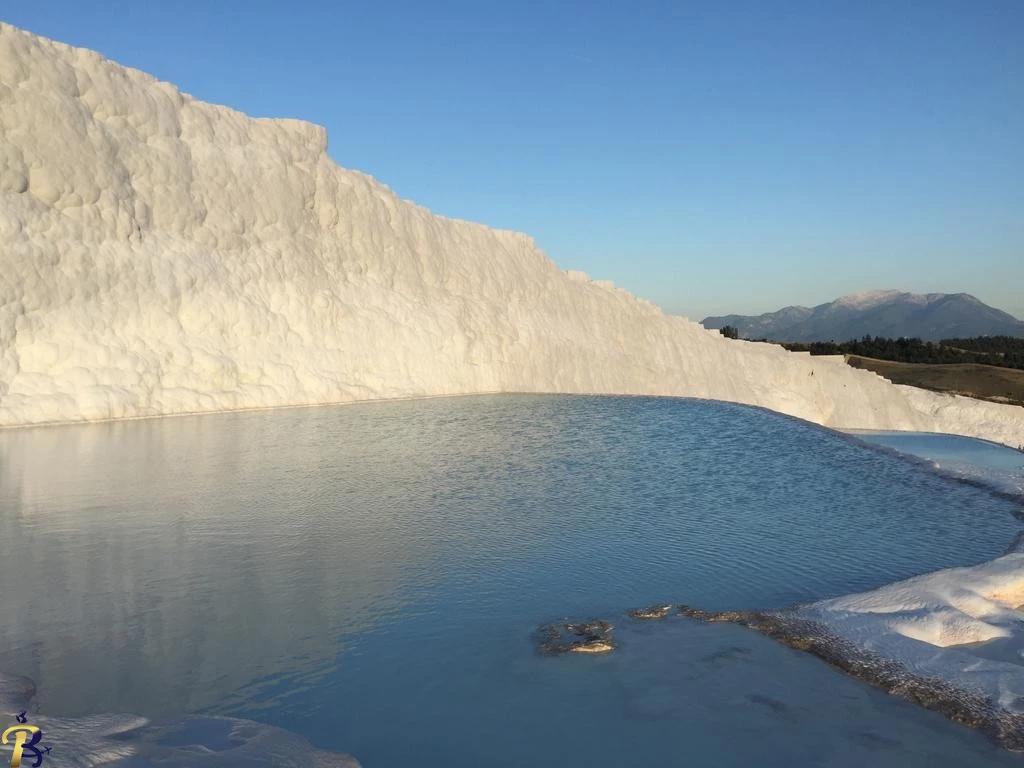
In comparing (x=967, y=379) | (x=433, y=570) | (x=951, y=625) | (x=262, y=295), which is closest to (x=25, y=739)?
(x=433, y=570)

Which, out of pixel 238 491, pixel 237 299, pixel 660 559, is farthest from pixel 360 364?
pixel 660 559

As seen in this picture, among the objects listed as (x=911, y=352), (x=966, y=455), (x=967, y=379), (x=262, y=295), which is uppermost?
(x=262, y=295)

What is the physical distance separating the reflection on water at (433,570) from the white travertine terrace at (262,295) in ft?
21.0

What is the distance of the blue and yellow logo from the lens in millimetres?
4092

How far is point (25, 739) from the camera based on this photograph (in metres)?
4.41

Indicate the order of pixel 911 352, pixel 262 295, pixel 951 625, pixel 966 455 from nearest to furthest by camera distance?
pixel 951 625 < pixel 966 455 < pixel 262 295 < pixel 911 352

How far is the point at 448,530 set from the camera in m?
10.1

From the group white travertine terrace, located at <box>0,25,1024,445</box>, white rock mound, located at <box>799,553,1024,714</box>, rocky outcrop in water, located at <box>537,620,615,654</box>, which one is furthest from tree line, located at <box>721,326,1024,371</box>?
rocky outcrop in water, located at <box>537,620,615,654</box>

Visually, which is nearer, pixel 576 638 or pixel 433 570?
pixel 576 638

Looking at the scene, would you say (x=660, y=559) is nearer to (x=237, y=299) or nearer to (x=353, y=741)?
(x=353, y=741)

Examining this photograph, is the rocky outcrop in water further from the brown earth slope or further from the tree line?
the tree line

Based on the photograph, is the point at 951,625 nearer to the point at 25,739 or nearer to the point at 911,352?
the point at 25,739

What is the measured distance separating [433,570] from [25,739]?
14.5 ft

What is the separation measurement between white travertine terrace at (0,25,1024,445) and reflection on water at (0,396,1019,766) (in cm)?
639
